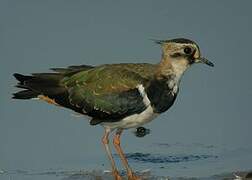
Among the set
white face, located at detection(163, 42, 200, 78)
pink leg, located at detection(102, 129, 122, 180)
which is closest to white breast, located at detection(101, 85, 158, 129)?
pink leg, located at detection(102, 129, 122, 180)

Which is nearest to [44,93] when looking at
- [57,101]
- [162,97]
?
[57,101]

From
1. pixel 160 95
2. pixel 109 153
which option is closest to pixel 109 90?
pixel 160 95

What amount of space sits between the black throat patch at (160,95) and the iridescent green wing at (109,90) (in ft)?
0.44

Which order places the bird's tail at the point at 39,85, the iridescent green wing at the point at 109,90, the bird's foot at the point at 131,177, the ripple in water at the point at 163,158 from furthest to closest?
the ripple in water at the point at 163,158 < the bird's tail at the point at 39,85 < the bird's foot at the point at 131,177 < the iridescent green wing at the point at 109,90

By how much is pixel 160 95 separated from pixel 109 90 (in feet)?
2.60

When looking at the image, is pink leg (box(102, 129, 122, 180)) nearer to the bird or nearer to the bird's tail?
the bird

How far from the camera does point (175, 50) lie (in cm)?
1908

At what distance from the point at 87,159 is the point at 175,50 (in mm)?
2225

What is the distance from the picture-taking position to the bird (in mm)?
18719

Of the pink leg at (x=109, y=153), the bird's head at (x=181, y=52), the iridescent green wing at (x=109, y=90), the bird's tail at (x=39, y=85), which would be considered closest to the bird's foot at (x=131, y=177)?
the pink leg at (x=109, y=153)

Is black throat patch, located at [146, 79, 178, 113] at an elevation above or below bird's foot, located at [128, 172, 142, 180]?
above

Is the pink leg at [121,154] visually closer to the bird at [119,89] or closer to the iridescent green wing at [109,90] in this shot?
the bird at [119,89]

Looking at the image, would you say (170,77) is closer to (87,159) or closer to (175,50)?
(175,50)

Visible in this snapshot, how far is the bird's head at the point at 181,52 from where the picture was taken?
1905 cm
